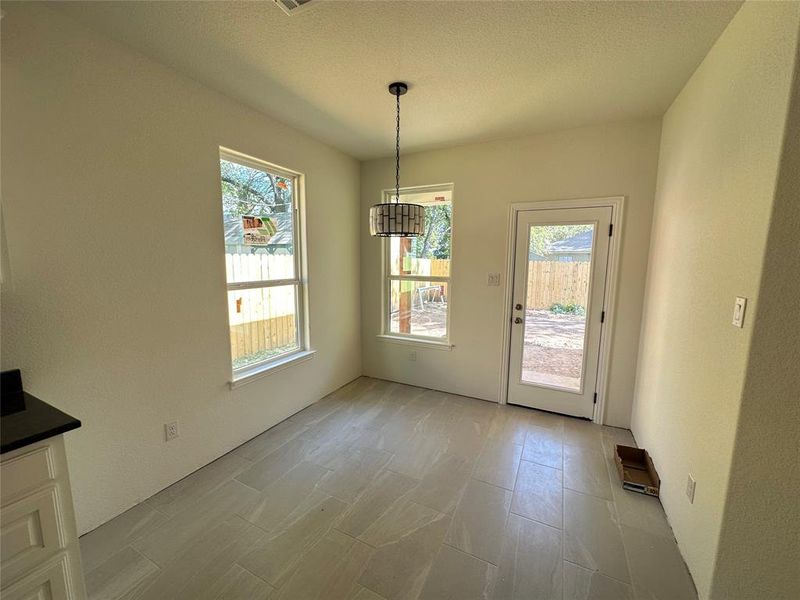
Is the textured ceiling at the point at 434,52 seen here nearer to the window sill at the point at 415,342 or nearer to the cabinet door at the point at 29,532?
the cabinet door at the point at 29,532

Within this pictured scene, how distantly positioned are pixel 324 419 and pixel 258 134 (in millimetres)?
2447

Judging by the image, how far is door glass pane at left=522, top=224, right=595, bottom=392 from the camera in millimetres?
2887

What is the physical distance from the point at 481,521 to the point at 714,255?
1801 mm

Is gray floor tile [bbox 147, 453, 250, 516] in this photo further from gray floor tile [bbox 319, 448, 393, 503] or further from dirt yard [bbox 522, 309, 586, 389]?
dirt yard [bbox 522, 309, 586, 389]

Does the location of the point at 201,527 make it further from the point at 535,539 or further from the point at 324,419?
the point at 535,539

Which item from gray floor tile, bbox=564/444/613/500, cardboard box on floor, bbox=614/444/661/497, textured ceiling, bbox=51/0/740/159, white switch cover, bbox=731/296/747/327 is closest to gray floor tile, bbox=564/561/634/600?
gray floor tile, bbox=564/444/613/500

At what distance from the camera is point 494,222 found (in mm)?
3145

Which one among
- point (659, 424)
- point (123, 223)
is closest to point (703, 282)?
point (659, 424)

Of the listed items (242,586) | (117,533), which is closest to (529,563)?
(242,586)

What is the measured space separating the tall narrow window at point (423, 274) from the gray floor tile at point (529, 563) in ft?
6.52

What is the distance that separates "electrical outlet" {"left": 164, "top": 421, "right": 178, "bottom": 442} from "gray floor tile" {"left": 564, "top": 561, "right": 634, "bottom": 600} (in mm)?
2311

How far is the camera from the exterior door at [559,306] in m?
2.84

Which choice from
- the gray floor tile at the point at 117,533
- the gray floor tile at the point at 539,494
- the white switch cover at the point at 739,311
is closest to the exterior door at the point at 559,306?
the gray floor tile at the point at 539,494

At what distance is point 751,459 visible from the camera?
1222 mm
